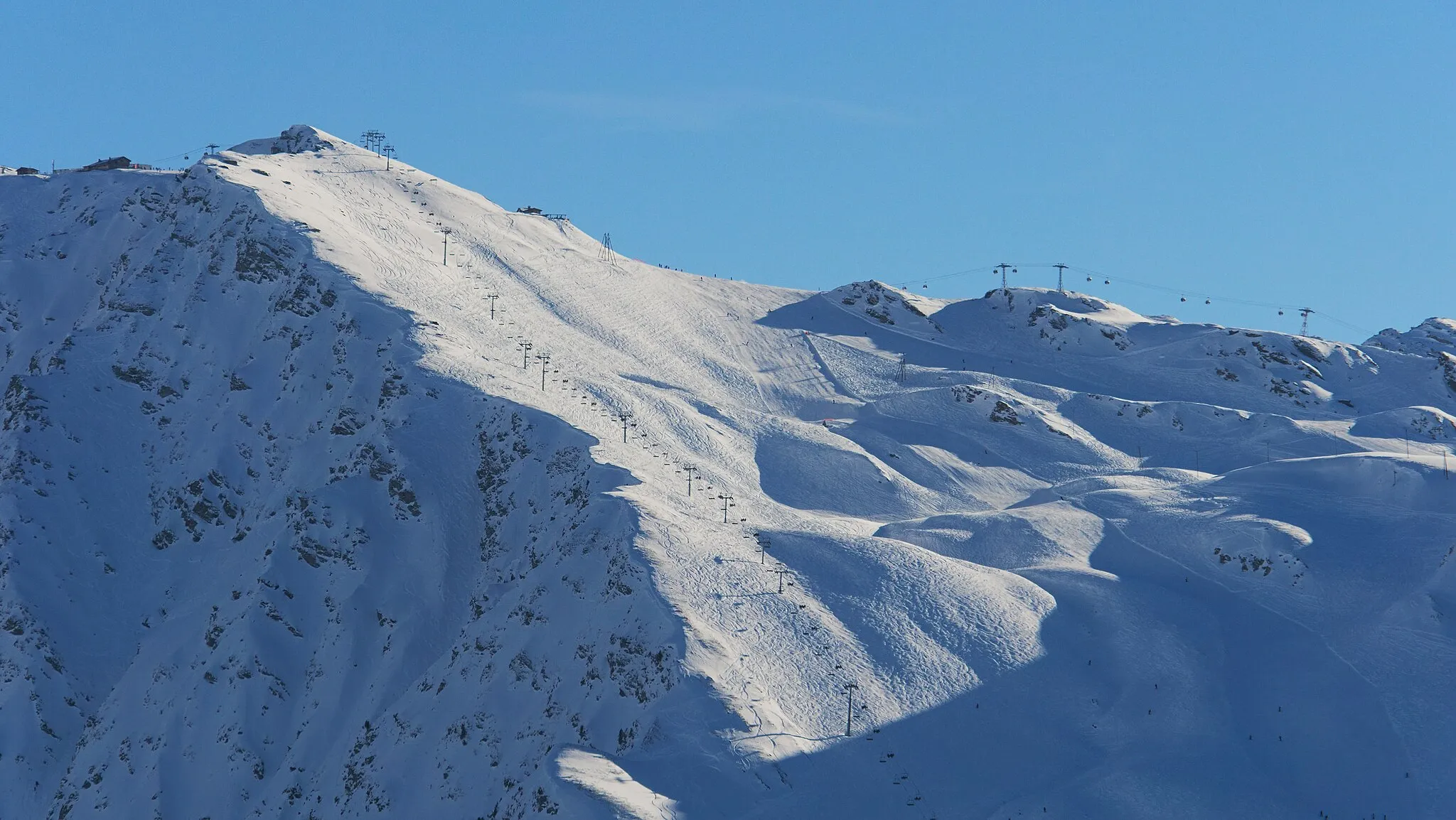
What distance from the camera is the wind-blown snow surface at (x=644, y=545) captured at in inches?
2867

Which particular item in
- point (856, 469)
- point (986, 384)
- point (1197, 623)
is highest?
point (986, 384)

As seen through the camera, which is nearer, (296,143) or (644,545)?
(644,545)

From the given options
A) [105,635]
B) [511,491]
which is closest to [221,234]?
[105,635]

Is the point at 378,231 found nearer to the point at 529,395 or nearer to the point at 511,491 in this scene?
the point at 529,395

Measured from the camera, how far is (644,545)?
80688mm

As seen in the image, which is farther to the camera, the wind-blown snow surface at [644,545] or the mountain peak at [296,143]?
the mountain peak at [296,143]

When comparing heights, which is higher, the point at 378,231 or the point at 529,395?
the point at 378,231

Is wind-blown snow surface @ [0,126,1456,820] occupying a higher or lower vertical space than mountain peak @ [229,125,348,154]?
lower

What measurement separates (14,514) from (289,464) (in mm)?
18182

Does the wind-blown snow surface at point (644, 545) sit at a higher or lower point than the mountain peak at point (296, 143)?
lower

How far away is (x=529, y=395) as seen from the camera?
327 ft

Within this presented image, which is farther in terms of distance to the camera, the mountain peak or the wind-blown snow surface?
the mountain peak

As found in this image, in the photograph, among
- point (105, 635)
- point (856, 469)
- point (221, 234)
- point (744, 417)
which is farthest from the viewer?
point (221, 234)

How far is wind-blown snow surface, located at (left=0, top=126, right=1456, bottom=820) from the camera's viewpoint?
239 feet
